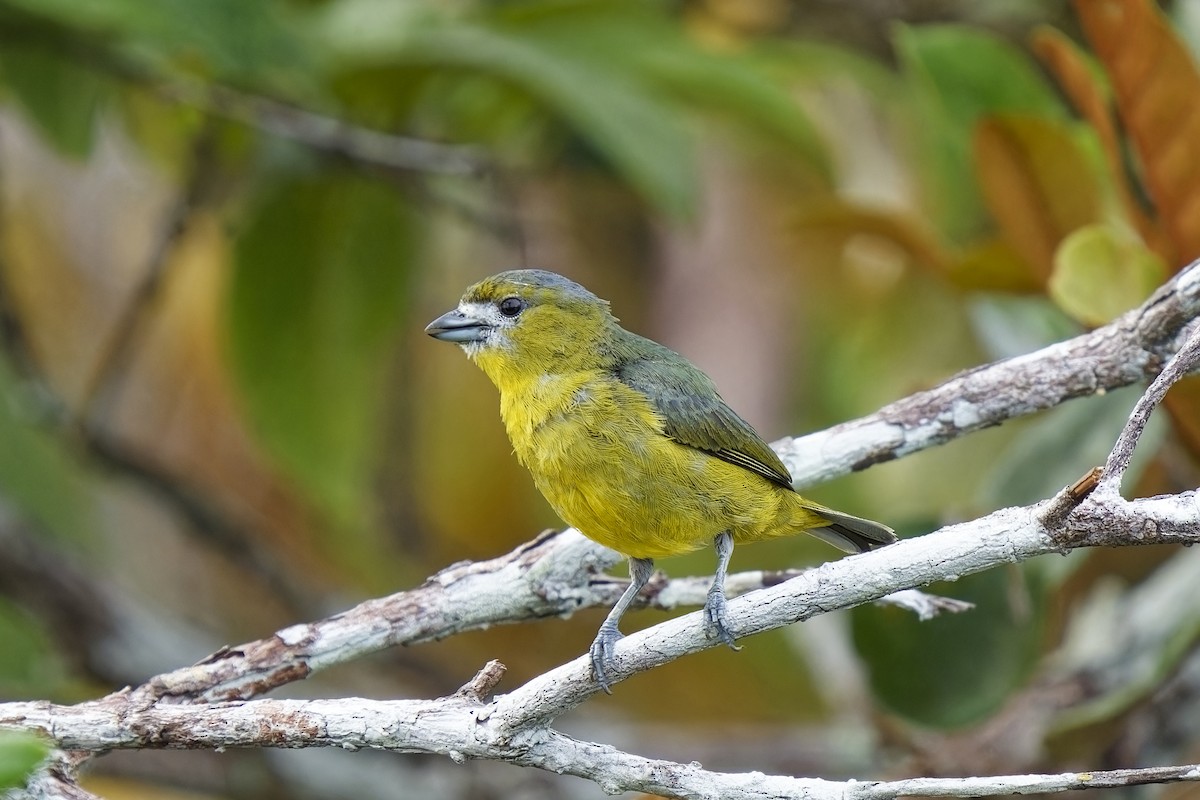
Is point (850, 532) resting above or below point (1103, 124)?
below

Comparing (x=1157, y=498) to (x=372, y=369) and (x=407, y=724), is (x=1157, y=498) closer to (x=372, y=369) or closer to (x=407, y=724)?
(x=407, y=724)

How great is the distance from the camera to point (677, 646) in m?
1.55

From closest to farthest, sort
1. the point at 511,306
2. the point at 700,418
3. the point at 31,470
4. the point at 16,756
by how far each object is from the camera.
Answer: the point at 16,756
the point at 700,418
the point at 511,306
the point at 31,470

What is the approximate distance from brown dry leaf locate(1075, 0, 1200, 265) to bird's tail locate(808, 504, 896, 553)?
0.75 m

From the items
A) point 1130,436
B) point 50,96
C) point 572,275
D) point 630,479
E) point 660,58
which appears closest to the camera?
point 1130,436

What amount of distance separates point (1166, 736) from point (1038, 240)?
995mm

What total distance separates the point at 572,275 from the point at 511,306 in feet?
6.63

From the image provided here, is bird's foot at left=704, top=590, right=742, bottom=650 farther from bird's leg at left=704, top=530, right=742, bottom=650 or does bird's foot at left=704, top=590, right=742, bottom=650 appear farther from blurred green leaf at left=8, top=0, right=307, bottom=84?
blurred green leaf at left=8, top=0, right=307, bottom=84

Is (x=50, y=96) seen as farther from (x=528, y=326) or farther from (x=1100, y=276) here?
(x=1100, y=276)

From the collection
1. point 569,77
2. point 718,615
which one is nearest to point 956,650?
point 718,615

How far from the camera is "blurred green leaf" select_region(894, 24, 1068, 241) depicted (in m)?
2.87

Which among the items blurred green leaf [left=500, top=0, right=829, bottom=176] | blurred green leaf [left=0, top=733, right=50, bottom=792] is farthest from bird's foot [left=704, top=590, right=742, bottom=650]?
blurred green leaf [left=500, top=0, right=829, bottom=176]

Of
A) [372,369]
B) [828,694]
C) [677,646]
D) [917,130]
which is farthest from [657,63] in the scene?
[677,646]

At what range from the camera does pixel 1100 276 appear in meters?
2.20
